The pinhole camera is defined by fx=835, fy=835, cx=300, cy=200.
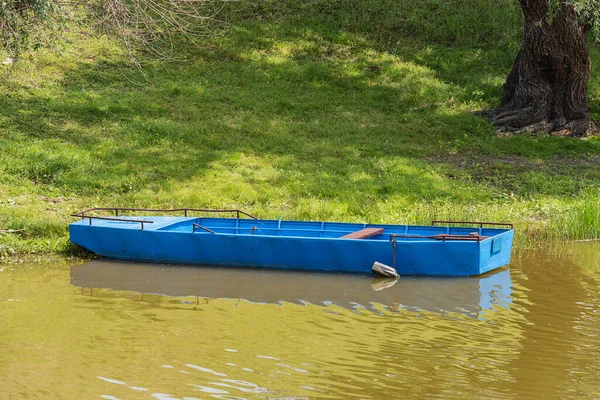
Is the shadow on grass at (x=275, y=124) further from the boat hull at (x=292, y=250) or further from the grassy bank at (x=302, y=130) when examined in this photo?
the boat hull at (x=292, y=250)

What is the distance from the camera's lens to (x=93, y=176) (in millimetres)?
17531

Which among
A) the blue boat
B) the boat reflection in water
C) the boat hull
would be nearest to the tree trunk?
the blue boat

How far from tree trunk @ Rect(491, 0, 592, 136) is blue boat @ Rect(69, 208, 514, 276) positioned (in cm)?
796

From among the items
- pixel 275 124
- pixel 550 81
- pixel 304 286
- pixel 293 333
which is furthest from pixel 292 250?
pixel 550 81

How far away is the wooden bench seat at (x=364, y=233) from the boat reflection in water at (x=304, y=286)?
0.74 meters

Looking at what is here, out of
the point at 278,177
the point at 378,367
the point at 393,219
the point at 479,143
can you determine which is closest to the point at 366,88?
the point at 479,143

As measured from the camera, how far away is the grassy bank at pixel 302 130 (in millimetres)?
16578

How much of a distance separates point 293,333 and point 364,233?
4.10 metres

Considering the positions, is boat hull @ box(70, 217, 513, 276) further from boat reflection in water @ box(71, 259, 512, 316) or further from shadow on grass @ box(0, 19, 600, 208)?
shadow on grass @ box(0, 19, 600, 208)

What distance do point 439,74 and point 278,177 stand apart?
30.2ft

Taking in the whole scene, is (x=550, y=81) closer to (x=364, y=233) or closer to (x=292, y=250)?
(x=364, y=233)

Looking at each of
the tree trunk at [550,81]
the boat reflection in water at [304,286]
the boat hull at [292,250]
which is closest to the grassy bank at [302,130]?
the tree trunk at [550,81]

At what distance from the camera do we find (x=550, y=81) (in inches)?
876

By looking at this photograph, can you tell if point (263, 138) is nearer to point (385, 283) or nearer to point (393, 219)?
point (393, 219)
